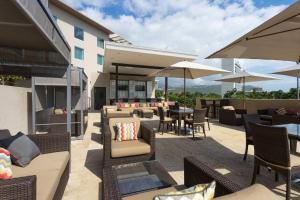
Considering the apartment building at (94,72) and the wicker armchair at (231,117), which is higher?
the apartment building at (94,72)

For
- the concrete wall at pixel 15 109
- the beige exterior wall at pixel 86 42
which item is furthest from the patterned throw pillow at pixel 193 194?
the beige exterior wall at pixel 86 42

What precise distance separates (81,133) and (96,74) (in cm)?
1243

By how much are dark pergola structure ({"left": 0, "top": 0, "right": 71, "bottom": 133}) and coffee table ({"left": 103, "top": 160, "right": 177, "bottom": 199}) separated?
5.85 feet

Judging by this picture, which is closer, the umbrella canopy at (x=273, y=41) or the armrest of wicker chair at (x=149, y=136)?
the umbrella canopy at (x=273, y=41)

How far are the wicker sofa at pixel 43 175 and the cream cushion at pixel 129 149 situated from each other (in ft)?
2.52

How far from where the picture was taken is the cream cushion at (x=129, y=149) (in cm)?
333

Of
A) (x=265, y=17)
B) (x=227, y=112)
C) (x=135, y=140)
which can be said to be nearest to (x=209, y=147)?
(x=135, y=140)

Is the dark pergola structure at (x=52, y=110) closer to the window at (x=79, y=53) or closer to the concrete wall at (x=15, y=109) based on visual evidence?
the concrete wall at (x=15, y=109)

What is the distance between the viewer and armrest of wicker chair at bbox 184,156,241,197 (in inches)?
57.2

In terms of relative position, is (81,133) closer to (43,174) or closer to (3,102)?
(3,102)

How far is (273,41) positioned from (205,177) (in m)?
3.11

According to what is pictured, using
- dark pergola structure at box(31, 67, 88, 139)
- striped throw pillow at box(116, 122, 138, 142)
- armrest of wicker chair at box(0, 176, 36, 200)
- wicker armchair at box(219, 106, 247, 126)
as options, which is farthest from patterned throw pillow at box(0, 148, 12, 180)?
wicker armchair at box(219, 106, 247, 126)

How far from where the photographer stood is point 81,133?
5953mm

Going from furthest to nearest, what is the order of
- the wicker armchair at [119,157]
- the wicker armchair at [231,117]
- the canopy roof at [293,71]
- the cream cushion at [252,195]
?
1. the wicker armchair at [231,117]
2. the canopy roof at [293,71]
3. the wicker armchair at [119,157]
4. the cream cushion at [252,195]
